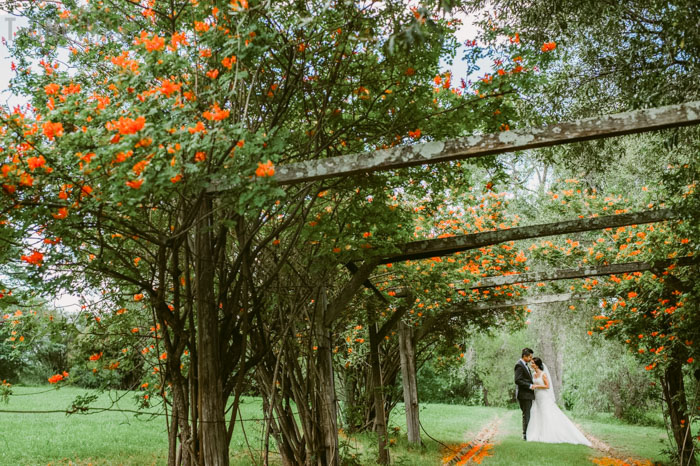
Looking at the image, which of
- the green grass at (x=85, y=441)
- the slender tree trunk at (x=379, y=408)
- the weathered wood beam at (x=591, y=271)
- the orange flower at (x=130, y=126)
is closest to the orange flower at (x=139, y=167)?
the orange flower at (x=130, y=126)

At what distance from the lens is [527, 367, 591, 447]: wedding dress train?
31.4ft

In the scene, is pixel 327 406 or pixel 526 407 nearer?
pixel 327 406

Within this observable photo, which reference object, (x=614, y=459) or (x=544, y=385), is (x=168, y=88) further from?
(x=614, y=459)

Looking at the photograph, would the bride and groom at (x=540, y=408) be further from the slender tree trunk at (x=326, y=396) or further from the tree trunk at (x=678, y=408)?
the slender tree trunk at (x=326, y=396)

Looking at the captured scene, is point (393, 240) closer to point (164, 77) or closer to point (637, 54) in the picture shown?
point (164, 77)

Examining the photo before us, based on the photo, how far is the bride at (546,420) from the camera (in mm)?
9594

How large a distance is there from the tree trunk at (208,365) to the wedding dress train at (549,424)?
7.39 m

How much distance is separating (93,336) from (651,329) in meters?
7.32

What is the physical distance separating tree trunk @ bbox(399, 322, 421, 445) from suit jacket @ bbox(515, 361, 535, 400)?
6.31ft

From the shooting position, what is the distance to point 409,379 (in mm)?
10344

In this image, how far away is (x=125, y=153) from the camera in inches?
107

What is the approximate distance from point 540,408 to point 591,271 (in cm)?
353

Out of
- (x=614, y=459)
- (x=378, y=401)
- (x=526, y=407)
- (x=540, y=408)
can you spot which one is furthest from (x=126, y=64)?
(x=614, y=459)

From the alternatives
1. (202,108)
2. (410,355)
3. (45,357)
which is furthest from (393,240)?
(45,357)
